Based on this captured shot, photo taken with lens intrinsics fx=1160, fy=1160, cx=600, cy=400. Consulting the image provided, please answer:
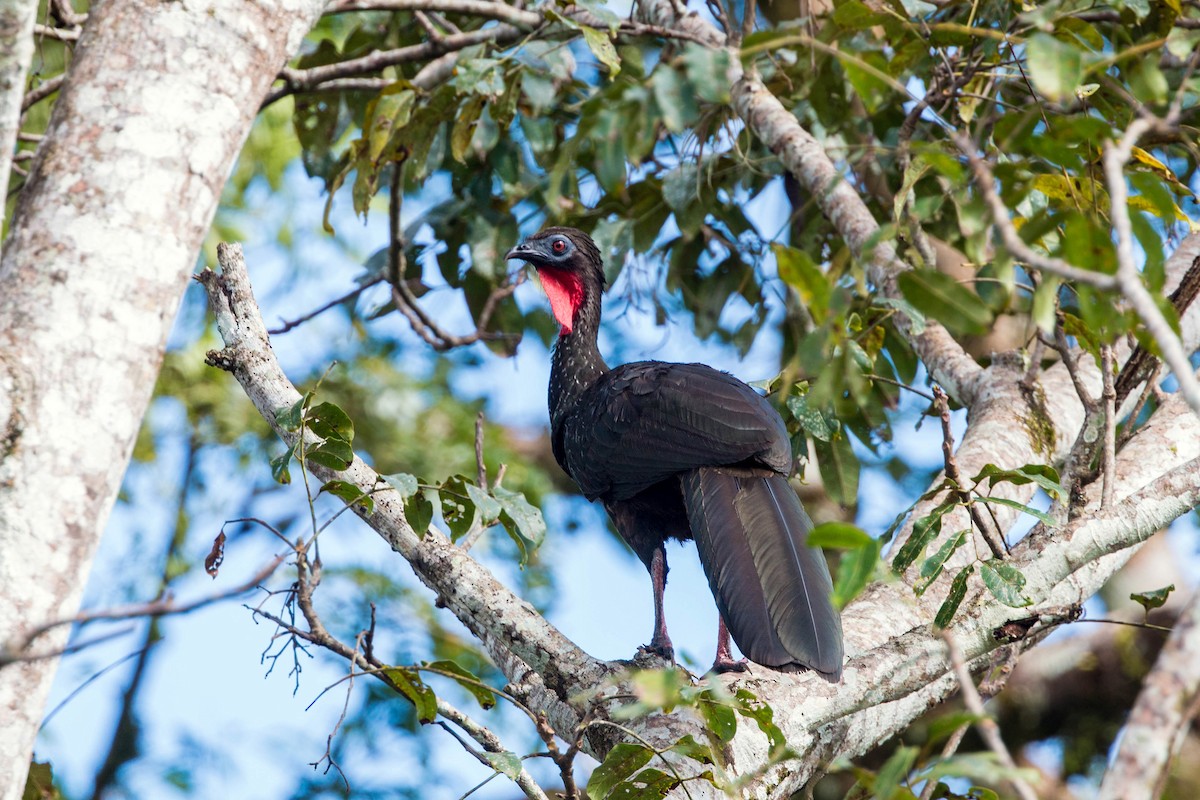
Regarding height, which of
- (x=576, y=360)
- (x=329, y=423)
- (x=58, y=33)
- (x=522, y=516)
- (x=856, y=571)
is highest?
(x=58, y=33)

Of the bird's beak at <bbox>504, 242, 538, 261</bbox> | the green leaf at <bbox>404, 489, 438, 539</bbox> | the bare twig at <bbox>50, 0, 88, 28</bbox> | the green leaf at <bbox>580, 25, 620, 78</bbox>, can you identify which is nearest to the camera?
the green leaf at <bbox>404, 489, 438, 539</bbox>

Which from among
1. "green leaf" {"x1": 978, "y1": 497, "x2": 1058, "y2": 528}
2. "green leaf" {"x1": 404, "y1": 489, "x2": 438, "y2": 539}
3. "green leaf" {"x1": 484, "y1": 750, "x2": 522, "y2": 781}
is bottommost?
"green leaf" {"x1": 484, "y1": 750, "x2": 522, "y2": 781}

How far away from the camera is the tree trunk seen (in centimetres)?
197

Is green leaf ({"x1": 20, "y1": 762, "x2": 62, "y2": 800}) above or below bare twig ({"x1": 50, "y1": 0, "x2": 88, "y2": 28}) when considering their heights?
below

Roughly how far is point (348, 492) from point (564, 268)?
7.48 ft

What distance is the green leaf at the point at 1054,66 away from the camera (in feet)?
5.95

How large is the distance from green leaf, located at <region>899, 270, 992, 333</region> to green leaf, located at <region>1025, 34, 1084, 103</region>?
0.33 metres

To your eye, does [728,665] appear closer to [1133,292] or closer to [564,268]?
[564,268]

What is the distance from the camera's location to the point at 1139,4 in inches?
133

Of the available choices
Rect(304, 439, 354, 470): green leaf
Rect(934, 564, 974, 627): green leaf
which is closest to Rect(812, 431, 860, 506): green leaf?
Rect(934, 564, 974, 627): green leaf

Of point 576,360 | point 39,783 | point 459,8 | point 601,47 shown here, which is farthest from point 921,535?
point 459,8

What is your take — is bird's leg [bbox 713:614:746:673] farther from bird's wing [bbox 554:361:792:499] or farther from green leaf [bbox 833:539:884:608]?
green leaf [bbox 833:539:884:608]

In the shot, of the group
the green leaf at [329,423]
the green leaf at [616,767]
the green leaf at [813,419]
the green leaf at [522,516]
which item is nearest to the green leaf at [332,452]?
the green leaf at [329,423]

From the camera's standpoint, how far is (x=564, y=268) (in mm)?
5039
